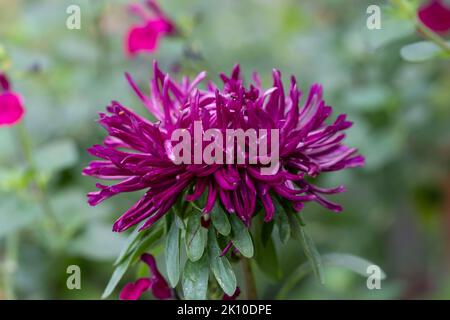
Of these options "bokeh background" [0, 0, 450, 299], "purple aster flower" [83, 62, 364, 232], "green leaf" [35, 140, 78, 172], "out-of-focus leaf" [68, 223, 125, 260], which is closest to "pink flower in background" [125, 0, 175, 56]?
"bokeh background" [0, 0, 450, 299]

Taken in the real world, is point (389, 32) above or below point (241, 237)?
above

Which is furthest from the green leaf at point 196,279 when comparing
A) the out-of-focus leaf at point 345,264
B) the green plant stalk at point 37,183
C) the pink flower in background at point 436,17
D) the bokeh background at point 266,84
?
the pink flower in background at point 436,17

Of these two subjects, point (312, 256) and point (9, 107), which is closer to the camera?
point (312, 256)

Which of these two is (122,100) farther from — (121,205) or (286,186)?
(286,186)

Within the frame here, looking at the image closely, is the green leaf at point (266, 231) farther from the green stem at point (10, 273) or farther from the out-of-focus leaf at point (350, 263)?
the green stem at point (10, 273)

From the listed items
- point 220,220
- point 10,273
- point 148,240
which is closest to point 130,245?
point 148,240

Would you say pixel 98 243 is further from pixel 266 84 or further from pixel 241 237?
pixel 266 84

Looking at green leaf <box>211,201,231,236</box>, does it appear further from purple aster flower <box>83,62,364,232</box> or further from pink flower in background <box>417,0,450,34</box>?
pink flower in background <box>417,0,450,34</box>
